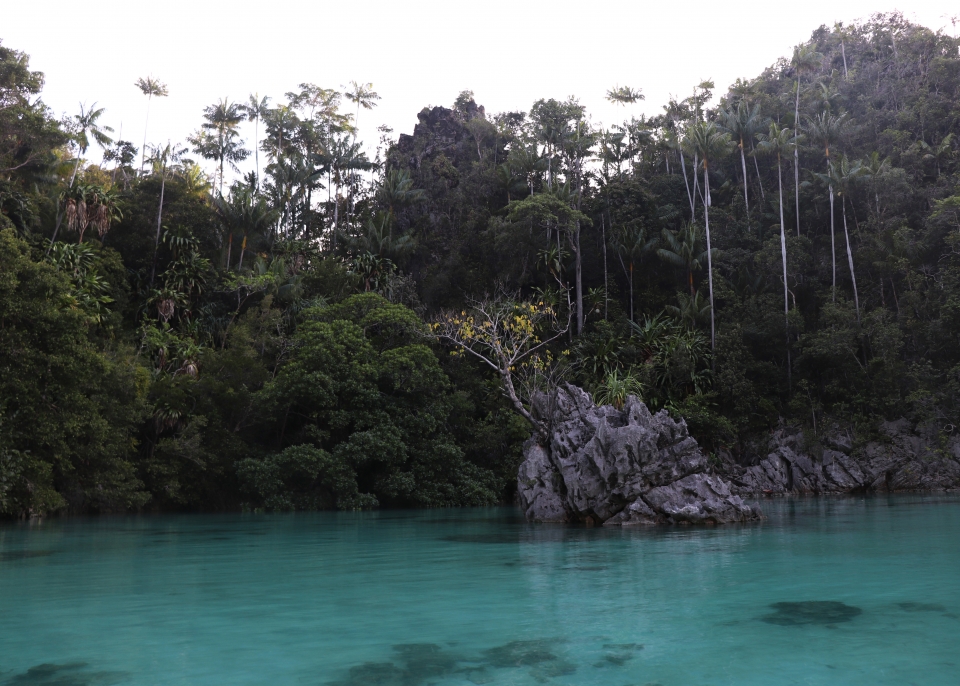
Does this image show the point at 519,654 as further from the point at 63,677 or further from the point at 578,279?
the point at 578,279

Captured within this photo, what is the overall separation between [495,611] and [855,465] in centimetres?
3029

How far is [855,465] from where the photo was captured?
33.5 meters

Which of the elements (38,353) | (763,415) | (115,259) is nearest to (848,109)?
(763,415)

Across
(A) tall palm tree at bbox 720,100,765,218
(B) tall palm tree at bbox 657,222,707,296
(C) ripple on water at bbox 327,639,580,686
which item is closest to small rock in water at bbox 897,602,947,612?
(C) ripple on water at bbox 327,639,580,686

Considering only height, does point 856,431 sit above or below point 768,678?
above

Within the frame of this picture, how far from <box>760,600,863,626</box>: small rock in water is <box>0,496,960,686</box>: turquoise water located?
0.03 meters

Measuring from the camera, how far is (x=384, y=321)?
30953 millimetres

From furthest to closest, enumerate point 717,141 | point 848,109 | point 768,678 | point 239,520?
point 848,109 < point 717,141 < point 239,520 < point 768,678

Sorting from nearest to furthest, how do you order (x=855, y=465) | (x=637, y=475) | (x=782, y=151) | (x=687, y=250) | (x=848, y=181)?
1. (x=637, y=475)
2. (x=855, y=465)
3. (x=848, y=181)
4. (x=687, y=250)
5. (x=782, y=151)

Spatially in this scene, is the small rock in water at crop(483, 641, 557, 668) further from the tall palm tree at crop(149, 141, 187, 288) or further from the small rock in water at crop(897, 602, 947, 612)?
the tall palm tree at crop(149, 141, 187, 288)

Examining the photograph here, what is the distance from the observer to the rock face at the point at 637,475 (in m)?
17.9

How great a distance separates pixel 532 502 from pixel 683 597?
39.3 ft

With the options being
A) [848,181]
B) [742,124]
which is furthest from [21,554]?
[742,124]

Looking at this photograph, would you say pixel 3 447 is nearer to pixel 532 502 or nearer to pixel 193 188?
pixel 532 502
